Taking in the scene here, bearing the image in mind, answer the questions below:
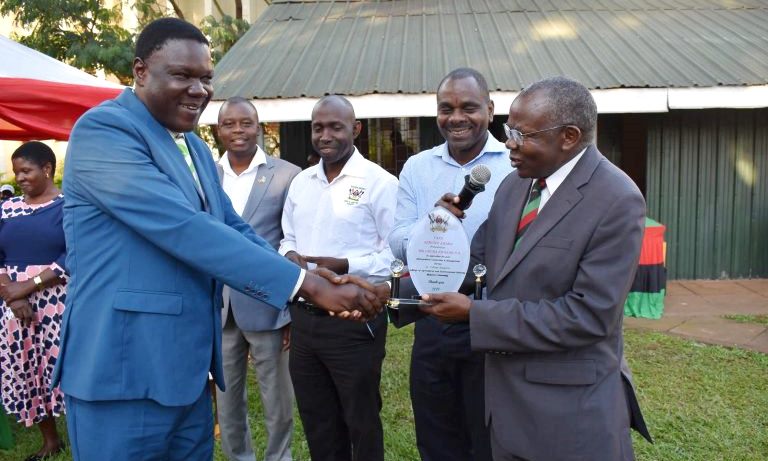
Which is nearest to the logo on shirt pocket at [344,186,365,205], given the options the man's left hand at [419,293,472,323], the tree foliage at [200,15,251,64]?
the man's left hand at [419,293,472,323]

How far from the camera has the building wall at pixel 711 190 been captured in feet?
31.1

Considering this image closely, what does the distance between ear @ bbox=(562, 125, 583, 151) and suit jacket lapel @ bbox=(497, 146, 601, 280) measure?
0.22 ft

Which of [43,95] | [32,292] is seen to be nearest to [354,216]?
[32,292]

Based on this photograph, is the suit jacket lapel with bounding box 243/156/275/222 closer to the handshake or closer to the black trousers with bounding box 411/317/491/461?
the handshake

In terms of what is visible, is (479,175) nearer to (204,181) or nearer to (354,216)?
(204,181)

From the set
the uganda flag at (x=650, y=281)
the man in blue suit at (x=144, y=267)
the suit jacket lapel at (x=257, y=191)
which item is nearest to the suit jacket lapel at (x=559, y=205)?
the man in blue suit at (x=144, y=267)

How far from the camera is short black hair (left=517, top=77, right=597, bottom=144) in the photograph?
7.39 feet

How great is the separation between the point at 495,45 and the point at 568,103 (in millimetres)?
6887

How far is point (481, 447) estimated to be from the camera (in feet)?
10.4

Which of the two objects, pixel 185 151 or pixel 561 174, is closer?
pixel 561 174

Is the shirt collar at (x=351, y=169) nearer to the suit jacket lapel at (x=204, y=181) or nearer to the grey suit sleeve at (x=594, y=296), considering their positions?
the suit jacket lapel at (x=204, y=181)

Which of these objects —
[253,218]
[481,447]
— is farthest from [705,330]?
[253,218]

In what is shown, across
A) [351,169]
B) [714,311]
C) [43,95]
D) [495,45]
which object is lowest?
[714,311]

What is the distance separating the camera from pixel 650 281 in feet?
25.2
